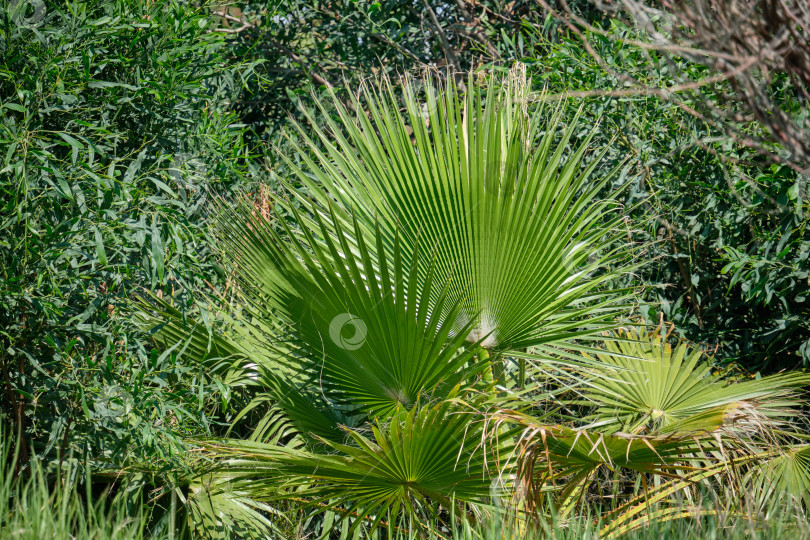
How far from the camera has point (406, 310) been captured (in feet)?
8.13

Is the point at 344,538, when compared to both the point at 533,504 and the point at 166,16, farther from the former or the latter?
the point at 166,16

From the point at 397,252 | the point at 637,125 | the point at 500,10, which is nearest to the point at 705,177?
the point at 637,125

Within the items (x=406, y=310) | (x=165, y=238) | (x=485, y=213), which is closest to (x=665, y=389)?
(x=485, y=213)

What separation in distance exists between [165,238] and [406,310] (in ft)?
3.62

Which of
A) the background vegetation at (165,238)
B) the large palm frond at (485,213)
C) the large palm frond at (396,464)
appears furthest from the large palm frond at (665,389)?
the large palm frond at (396,464)

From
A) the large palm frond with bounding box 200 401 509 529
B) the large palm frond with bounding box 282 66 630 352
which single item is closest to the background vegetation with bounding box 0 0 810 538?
the large palm frond with bounding box 200 401 509 529

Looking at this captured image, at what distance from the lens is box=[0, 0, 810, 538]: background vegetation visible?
269cm

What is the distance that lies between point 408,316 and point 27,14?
2136 millimetres

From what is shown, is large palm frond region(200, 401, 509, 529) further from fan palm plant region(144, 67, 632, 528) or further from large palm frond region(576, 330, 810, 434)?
large palm frond region(576, 330, 810, 434)

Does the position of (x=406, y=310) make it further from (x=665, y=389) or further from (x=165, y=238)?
(x=665, y=389)

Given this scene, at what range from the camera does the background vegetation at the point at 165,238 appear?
8.84ft

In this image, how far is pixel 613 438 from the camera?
2279 mm

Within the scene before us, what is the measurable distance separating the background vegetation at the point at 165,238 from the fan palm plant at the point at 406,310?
0.14 metres

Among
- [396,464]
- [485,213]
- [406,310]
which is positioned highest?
[485,213]
